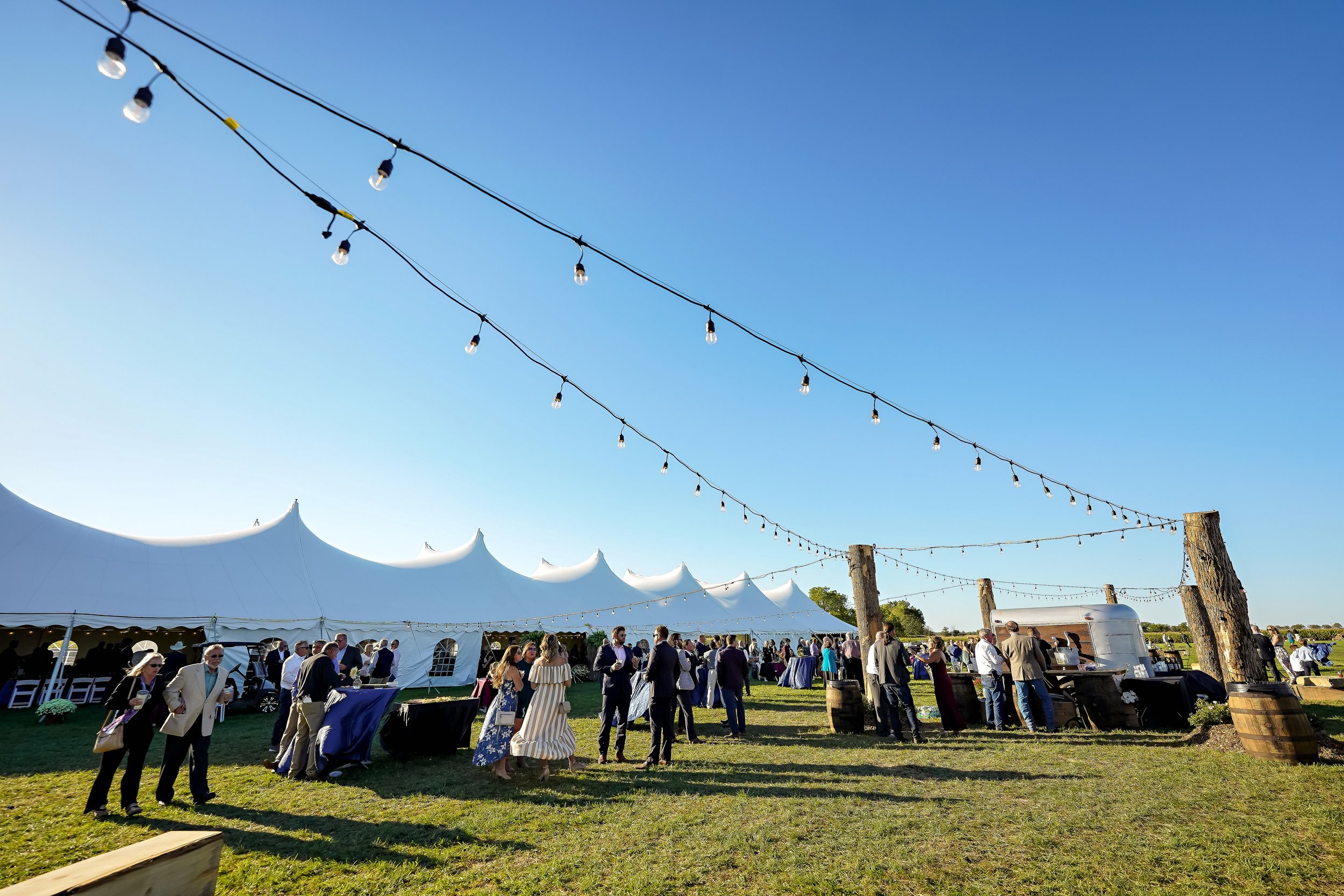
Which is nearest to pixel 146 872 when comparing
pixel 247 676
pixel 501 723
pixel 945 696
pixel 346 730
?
pixel 501 723

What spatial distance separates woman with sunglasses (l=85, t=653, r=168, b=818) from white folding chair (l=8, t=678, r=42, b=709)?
10.8 m

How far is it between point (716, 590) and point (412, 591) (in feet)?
41.0

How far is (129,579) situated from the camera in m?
12.6

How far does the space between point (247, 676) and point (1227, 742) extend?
642 inches

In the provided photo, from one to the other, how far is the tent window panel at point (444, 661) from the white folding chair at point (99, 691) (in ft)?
22.3

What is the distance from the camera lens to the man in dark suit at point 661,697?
6.38m

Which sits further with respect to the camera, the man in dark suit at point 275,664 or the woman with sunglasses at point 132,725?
the man in dark suit at point 275,664

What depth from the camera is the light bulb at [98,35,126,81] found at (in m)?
2.93

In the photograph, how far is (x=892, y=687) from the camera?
298 inches

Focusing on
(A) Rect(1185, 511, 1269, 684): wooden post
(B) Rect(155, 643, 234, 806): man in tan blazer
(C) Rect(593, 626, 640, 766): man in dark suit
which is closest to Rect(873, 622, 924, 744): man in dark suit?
(C) Rect(593, 626, 640, 766): man in dark suit

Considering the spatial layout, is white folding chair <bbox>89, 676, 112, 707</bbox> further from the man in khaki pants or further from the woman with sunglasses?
the woman with sunglasses

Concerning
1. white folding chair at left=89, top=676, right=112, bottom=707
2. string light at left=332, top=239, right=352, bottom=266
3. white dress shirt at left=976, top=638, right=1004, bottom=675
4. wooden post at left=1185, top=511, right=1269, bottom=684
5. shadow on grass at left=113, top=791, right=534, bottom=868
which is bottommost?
shadow on grass at left=113, top=791, right=534, bottom=868

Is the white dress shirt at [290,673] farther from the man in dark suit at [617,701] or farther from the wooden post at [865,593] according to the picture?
the wooden post at [865,593]

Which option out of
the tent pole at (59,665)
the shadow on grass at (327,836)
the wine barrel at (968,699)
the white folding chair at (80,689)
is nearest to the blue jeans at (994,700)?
the wine barrel at (968,699)
